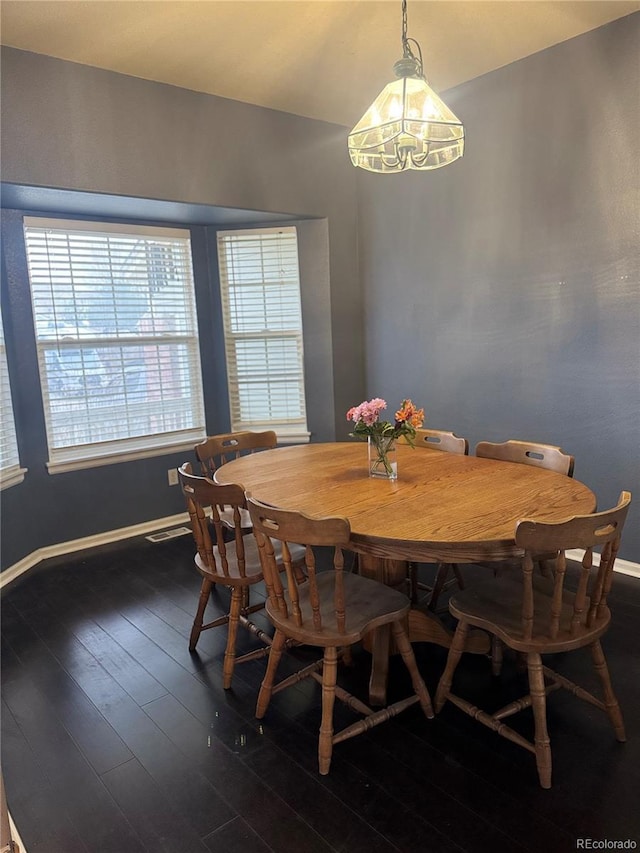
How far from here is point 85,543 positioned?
3.74m

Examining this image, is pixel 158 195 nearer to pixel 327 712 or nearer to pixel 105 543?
pixel 105 543

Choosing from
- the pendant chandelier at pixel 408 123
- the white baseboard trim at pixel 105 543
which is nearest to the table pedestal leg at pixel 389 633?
the white baseboard trim at pixel 105 543

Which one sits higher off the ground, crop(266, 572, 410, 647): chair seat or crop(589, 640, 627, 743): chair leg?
crop(266, 572, 410, 647): chair seat

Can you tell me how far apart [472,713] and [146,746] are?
109 centimetres

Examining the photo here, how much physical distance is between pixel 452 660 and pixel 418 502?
1.79 feet

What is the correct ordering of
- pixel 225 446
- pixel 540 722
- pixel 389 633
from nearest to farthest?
1. pixel 540 722
2. pixel 389 633
3. pixel 225 446

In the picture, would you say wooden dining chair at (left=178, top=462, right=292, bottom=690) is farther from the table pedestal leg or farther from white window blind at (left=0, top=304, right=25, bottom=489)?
white window blind at (left=0, top=304, right=25, bottom=489)

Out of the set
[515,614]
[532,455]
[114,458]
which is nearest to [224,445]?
[114,458]

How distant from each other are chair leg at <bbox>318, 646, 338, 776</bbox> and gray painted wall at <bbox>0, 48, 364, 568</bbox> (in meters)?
2.31

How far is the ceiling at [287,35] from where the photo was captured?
2518 millimetres

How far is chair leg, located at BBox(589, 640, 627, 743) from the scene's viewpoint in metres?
1.81

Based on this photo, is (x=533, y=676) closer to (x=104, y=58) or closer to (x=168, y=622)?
(x=168, y=622)

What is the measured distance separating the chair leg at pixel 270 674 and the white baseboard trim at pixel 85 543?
1.93 m

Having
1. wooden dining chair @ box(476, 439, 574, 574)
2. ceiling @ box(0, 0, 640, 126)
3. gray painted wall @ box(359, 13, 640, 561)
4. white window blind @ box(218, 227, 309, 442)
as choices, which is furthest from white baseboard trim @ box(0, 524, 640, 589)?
ceiling @ box(0, 0, 640, 126)
